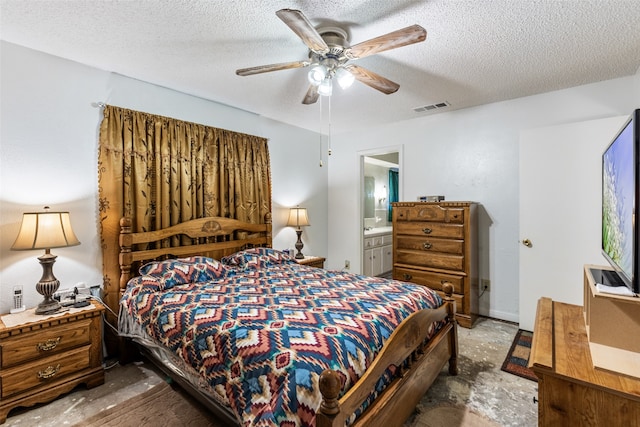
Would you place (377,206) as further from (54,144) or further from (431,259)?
(54,144)

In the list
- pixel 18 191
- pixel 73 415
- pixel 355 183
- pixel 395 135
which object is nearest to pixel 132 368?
pixel 73 415

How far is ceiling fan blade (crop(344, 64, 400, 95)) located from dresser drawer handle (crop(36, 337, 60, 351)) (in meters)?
2.75

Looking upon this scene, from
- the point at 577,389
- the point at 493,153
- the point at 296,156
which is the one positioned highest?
the point at 296,156

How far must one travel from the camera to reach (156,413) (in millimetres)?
1952

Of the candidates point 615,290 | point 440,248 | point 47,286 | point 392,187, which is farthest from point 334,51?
point 392,187

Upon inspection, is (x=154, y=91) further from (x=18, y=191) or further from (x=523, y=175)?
(x=523, y=175)

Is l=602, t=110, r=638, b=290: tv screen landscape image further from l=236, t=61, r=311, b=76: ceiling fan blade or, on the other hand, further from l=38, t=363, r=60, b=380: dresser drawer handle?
l=38, t=363, r=60, b=380: dresser drawer handle

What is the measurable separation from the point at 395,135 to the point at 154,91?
3.03 metres

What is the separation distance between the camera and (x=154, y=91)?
9.59ft

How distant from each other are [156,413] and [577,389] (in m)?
2.29

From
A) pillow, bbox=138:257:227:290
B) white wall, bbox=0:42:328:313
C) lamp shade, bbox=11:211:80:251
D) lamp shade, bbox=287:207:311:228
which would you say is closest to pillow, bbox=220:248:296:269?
pillow, bbox=138:257:227:290

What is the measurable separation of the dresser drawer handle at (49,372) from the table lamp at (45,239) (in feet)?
1.24

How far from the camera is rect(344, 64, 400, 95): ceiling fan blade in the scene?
2045mm

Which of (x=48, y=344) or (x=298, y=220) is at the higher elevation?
(x=298, y=220)
